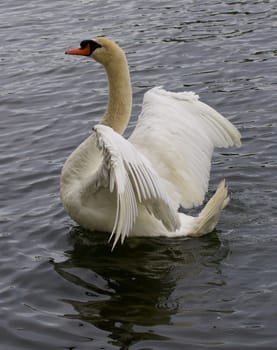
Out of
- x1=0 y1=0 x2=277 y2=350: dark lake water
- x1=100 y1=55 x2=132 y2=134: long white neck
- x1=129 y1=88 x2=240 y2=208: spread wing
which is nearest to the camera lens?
x1=0 y1=0 x2=277 y2=350: dark lake water

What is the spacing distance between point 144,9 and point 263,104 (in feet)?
17.1

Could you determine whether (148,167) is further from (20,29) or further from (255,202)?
(20,29)

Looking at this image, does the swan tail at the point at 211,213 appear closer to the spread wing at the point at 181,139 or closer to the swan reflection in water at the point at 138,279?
the swan reflection in water at the point at 138,279

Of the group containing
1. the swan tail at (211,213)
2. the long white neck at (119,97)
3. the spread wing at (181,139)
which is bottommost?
the swan tail at (211,213)

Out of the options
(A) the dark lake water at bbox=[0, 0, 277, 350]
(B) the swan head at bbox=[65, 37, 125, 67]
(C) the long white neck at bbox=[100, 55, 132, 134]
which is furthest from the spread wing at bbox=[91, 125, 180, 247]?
(B) the swan head at bbox=[65, 37, 125, 67]

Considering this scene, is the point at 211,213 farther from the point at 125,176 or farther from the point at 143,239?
the point at 125,176

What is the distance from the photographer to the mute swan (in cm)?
757

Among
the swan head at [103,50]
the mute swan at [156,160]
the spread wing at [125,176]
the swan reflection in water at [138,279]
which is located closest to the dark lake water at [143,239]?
the swan reflection in water at [138,279]

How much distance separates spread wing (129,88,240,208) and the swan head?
599 millimetres

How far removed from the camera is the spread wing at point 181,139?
25.6 feet

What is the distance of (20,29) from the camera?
49.7ft

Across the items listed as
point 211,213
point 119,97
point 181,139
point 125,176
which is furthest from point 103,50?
point 125,176

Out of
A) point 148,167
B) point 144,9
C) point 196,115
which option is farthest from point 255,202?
point 144,9

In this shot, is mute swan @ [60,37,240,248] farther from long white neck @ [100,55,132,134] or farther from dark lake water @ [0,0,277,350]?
dark lake water @ [0,0,277,350]
